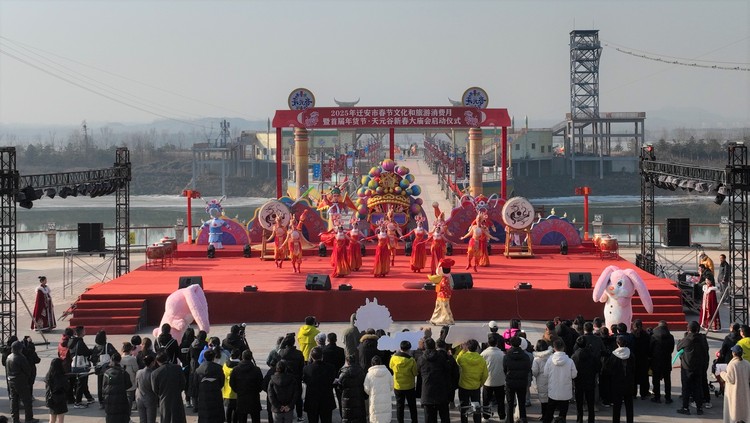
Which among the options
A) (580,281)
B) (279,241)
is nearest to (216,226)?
(279,241)

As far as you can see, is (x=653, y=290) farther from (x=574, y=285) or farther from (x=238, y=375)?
(x=238, y=375)

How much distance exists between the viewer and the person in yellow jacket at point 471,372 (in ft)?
33.3

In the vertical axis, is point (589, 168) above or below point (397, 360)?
above

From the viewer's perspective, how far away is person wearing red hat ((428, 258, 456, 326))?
16094mm

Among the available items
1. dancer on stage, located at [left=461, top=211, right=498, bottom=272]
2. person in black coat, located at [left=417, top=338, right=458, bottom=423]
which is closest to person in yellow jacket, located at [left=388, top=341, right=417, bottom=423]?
person in black coat, located at [left=417, top=338, right=458, bottom=423]

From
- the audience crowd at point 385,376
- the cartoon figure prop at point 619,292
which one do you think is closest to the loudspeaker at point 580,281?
the cartoon figure prop at point 619,292

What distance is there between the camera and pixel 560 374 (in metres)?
10.0

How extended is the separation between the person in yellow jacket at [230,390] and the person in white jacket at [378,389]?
1459mm

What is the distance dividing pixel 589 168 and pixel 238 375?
97508mm

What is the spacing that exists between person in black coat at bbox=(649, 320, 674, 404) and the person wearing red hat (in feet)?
16.5

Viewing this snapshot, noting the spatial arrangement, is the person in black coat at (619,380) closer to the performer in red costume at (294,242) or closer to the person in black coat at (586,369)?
the person in black coat at (586,369)

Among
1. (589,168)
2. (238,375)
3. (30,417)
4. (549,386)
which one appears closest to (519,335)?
(549,386)

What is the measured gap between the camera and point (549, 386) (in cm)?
1009

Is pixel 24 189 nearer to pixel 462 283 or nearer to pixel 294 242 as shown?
pixel 294 242
